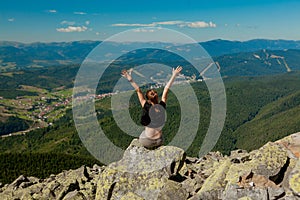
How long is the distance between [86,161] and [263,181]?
4302 inches

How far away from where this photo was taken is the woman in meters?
14.3

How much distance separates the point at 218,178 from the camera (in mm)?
14602

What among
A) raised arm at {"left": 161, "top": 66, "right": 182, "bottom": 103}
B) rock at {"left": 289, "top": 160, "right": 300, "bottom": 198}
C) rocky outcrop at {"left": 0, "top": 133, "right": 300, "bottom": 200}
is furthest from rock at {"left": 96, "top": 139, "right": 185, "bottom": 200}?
rock at {"left": 289, "top": 160, "right": 300, "bottom": 198}

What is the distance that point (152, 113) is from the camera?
1458cm

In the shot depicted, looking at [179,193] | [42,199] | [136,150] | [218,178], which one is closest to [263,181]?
[218,178]

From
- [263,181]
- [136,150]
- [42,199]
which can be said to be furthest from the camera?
[42,199]

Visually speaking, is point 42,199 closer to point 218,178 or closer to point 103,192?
point 103,192

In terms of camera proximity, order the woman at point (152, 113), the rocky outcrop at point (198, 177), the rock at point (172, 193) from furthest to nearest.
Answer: the woman at point (152, 113), the rock at point (172, 193), the rocky outcrop at point (198, 177)

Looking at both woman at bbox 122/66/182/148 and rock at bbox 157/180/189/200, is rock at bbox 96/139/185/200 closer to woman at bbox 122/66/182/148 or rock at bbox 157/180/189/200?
rock at bbox 157/180/189/200

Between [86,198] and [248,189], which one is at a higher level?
[248,189]

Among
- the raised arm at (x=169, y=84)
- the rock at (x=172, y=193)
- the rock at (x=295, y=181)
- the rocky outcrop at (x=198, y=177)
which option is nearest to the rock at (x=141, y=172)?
the rocky outcrop at (x=198, y=177)

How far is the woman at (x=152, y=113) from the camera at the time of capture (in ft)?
47.0

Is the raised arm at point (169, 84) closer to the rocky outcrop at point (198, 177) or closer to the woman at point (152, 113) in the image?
the woman at point (152, 113)

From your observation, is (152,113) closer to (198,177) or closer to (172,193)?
(172,193)
